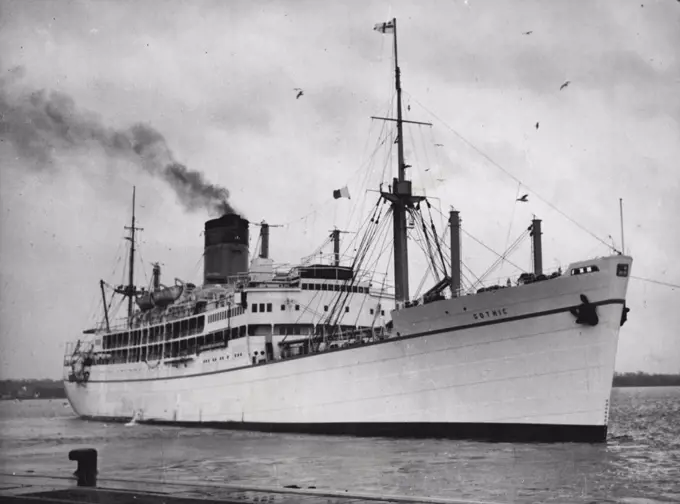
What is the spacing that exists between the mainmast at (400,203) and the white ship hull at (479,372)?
371cm

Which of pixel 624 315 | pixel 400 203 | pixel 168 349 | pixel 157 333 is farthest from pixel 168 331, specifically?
pixel 624 315

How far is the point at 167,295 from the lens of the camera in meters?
43.8

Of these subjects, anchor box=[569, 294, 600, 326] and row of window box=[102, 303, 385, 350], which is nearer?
anchor box=[569, 294, 600, 326]

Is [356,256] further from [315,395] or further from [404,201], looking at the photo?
[315,395]

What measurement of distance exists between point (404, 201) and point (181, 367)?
17186mm

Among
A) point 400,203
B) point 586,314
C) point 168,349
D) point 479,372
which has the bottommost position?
point 479,372

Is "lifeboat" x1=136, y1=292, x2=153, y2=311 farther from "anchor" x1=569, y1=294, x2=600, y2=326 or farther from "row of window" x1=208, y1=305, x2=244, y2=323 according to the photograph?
"anchor" x1=569, y1=294, x2=600, y2=326

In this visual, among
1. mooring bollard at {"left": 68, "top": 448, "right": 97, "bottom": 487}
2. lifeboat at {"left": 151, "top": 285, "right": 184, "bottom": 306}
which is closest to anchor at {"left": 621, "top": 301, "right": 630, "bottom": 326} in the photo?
mooring bollard at {"left": 68, "top": 448, "right": 97, "bottom": 487}

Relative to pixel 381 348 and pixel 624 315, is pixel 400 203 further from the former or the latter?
pixel 624 315

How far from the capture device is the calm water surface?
1374 cm

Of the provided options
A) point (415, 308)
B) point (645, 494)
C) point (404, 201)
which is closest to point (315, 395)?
point (415, 308)

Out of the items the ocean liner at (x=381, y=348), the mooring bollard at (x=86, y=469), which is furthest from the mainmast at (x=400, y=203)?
the mooring bollard at (x=86, y=469)

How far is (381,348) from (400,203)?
23.1ft

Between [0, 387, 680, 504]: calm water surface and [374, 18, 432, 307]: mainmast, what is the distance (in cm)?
683
